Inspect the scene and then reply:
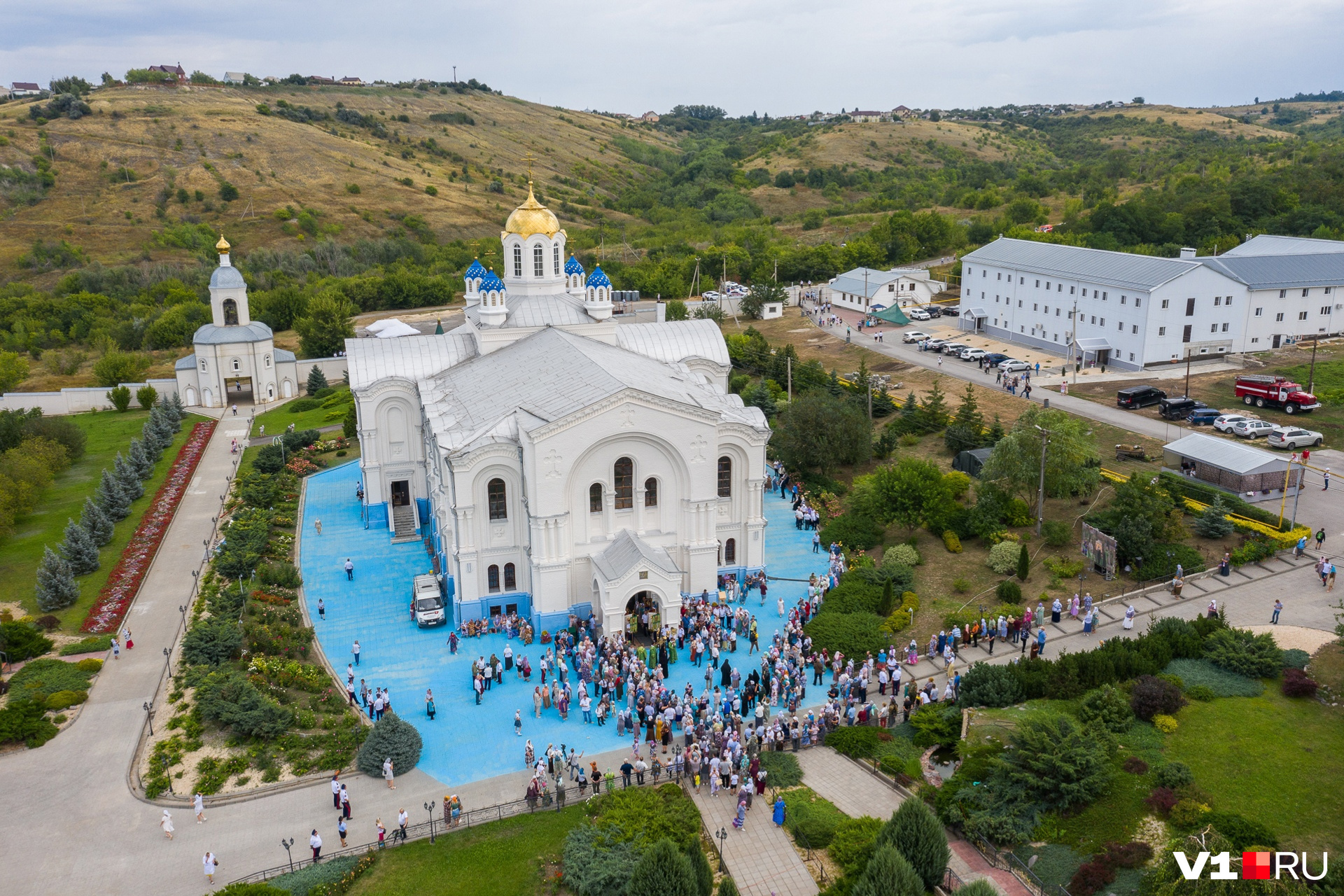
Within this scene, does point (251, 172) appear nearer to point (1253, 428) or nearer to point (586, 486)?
point (586, 486)

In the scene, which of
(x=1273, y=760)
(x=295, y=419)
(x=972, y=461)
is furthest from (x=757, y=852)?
(x=295, y=419)

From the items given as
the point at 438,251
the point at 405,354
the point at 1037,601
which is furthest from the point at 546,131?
the point at 1037,601

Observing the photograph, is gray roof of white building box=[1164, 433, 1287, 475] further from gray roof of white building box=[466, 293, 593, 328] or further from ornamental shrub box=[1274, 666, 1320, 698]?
gray roof of white building box=[466, 293, 593, 328]

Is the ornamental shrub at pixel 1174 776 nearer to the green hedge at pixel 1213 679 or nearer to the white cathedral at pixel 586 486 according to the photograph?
the green hedge at pixel 1213 679

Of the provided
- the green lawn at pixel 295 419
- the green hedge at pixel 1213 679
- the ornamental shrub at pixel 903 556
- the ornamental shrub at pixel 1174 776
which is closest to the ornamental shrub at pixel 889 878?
the ornamental shrub at pixel 1174 776

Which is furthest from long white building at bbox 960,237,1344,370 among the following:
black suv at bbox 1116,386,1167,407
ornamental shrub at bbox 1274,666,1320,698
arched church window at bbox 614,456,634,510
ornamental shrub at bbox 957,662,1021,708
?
ornamental shrub at bbox 957,662,1021,708

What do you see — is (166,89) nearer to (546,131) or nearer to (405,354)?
(546,131)
